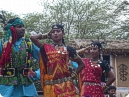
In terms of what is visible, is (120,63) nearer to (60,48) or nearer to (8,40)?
(60,48)

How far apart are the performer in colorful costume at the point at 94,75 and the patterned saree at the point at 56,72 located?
1.42 meters

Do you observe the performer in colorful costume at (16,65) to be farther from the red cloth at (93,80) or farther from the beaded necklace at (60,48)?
the red cloth at (93,80)

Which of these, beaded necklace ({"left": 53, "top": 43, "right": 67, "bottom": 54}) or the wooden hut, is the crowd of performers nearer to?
beaded necklace ({"left": 53, "top": 43, "right": 67, "bottom": 54})

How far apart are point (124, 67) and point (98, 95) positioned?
10.8 m

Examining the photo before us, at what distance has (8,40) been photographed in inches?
214

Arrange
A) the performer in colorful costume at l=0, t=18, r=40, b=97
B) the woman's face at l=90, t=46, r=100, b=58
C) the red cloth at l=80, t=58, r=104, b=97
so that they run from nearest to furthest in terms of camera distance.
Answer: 1. the performer in colorful costume at l=0, t=18, r=40, b=97
2. the red cloth at l=80, t=58, r=104, b=97
3. the woman's face at l=90, t=46, r=100, b=58

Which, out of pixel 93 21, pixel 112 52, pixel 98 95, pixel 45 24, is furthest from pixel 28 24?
pixel 98 95

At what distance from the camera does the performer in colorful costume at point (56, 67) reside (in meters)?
5.48

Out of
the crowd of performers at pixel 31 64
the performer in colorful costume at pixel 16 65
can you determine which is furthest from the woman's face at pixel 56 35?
the performer in colorful costume at pixel 16 65

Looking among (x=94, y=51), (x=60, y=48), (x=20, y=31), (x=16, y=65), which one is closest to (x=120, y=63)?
(x=94, y=51)

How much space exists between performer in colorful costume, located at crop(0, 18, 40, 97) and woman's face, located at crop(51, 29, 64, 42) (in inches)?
15.7

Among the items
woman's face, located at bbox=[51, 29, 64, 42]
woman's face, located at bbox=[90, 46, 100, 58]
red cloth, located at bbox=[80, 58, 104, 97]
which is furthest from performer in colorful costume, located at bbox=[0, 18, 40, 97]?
woman's face, located at bbox=[90, 46, 100, 58]

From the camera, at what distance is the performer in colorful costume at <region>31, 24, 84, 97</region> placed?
5484 millimetres

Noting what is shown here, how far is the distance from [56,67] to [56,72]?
0.24 ft
